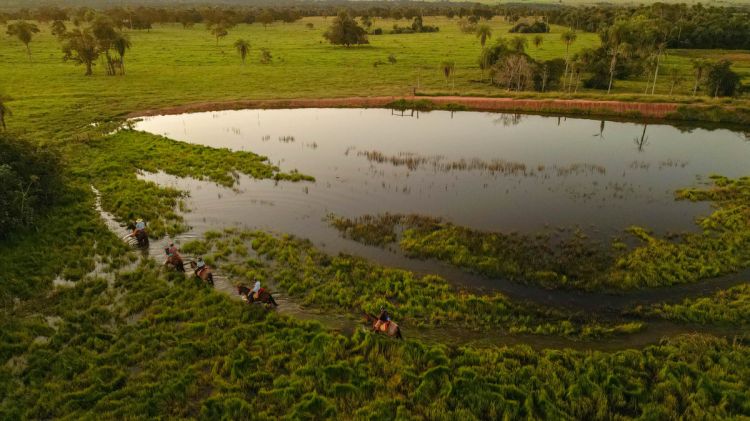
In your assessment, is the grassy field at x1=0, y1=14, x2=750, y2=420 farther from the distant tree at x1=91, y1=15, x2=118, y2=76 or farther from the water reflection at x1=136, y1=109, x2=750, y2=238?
the distant tree at x1=91, y1=15, x2=118, y2=76

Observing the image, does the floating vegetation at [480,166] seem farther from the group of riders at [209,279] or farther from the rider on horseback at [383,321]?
the rider on horseback at [383,321]

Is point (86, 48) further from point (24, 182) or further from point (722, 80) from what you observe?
point (722, 80)

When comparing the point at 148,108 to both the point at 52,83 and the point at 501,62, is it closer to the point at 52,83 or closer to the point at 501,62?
the point at 52,83

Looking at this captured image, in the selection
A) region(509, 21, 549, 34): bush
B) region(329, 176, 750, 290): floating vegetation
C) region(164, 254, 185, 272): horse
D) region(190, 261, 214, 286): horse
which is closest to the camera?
region(190, 261, 214, 286): horse

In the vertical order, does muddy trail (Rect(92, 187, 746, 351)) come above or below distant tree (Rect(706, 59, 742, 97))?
below

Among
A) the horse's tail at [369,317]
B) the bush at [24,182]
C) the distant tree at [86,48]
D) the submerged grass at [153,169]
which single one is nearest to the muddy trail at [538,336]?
the horse's tail at [369,317]

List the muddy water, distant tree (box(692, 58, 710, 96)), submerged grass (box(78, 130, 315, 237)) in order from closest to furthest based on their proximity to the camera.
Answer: the muddy water → submerged grass (box(78, 130, 315, 237)) → distant tree (box(692, 58, 710, 96))

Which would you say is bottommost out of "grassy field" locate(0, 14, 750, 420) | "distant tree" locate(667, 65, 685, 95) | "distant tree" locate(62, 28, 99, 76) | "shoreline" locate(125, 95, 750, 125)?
"grassy field" locate(0, 14, 750, 420)

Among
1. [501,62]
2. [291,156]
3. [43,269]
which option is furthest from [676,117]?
[43,269]

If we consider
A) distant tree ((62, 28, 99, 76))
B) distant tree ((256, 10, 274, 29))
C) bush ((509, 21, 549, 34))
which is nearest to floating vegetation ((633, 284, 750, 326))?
distant tree ((62, 28, 99, 76))
